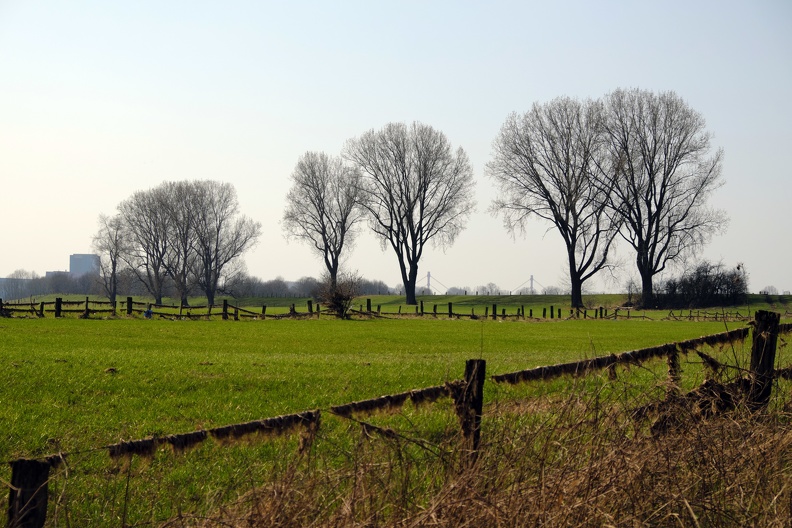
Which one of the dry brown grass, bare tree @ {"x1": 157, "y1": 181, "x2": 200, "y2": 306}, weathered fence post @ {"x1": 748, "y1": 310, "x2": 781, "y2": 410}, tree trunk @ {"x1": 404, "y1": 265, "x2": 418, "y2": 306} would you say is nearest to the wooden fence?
weathered fence post @ {"x1": 748, "y1": 310, "x2": 781, "y2": 410}

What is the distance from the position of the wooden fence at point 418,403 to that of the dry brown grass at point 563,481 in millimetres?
202

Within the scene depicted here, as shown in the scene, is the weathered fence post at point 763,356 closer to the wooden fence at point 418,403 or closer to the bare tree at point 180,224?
the wooden fence at point 418,403

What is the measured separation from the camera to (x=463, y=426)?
208 inches

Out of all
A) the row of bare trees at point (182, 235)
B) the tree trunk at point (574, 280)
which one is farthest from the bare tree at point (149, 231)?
the tree trunk at point (574, 280)

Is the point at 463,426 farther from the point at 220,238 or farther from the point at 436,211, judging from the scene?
the point at 220,238

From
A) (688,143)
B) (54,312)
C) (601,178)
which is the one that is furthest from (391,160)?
(54,312)

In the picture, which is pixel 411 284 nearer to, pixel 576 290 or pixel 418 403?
pixel 576 290

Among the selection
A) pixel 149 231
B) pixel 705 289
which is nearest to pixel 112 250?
pixel 149 231

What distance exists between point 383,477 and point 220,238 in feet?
284

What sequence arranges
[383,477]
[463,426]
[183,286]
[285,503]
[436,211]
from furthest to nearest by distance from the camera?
[183,286] → [436,211] → [463,426] → [383,477] → [285,503]

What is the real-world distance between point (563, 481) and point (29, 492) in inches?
115

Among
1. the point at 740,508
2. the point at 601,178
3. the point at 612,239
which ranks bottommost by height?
the point at 740,508

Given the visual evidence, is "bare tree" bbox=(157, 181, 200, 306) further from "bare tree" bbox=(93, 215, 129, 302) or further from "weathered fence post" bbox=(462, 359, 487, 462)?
"weathered fence post" bbox=(462, 359, 487, 462)

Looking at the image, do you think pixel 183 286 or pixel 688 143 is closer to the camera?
pixel 688 143
